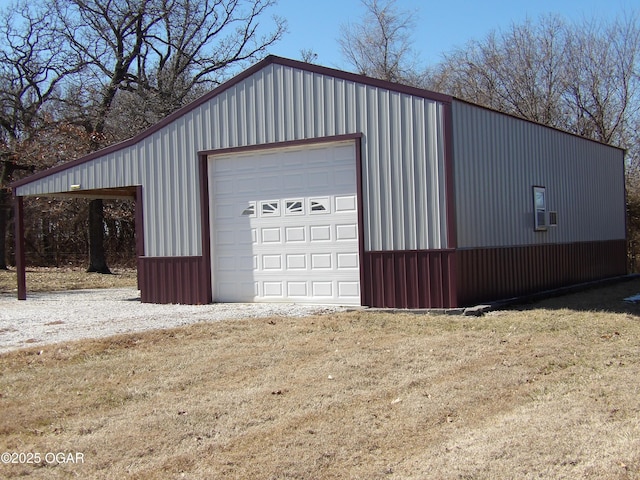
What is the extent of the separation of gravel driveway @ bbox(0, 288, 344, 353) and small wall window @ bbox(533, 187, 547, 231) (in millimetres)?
4802

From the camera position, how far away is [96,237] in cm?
2447

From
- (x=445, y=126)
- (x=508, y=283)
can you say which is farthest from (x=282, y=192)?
(x=508, y=283)

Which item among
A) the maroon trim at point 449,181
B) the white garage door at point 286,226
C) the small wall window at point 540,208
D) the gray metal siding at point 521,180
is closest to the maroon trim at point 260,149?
the white garage door at point 286,226

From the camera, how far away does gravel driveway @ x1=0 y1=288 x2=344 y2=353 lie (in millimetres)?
→ 9180

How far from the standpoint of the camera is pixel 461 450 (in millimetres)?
4633

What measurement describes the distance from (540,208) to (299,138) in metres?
5.17

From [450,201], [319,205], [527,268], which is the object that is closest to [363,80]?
[319,205]

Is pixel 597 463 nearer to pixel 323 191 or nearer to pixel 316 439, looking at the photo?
pixel 316 439

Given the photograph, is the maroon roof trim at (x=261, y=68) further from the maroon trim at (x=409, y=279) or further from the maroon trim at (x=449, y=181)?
the maroon trim at (x=409, y=279)

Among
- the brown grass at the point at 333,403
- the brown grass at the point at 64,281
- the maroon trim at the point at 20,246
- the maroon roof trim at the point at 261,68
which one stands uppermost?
the maroon roof trim at the point at 261,68

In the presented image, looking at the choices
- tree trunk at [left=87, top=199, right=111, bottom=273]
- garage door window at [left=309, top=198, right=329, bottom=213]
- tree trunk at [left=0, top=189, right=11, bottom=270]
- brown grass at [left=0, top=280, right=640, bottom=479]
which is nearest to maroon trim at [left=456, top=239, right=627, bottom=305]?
brown grass at [left=0, top=280, right=640, bottom=479]

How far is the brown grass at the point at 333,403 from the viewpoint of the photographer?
4.47m

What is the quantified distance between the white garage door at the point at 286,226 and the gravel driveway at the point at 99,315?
45cm

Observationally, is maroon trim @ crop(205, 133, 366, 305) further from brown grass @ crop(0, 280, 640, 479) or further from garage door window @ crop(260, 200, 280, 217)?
brown grass @ crop(0, 280, 640, 479)
